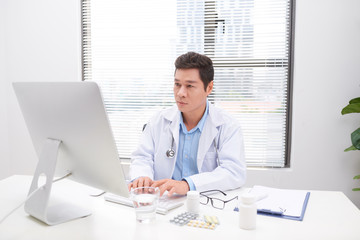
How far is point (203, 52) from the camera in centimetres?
285

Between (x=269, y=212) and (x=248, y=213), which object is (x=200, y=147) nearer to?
(x=269, y=212)

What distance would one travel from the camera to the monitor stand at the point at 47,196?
1074mm

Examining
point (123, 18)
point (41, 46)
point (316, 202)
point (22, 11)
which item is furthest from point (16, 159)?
point (316, 202)

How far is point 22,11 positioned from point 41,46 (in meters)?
0.38

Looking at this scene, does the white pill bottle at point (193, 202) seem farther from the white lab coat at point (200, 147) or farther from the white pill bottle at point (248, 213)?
the white lab coat at point (200, 147)

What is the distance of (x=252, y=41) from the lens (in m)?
2.75

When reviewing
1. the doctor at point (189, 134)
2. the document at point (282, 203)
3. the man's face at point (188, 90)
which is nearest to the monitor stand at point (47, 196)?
the doctor at point (189, 134)

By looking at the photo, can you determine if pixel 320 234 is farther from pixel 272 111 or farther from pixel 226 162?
pixel 272 111

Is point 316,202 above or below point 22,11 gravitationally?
below

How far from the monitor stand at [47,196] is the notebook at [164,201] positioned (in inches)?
5.5

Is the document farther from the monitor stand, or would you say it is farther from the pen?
the monitor stand

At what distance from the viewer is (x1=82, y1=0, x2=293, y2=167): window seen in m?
2.73

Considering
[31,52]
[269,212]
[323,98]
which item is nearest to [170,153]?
[269,212]

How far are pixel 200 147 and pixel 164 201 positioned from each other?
524 millimetres
